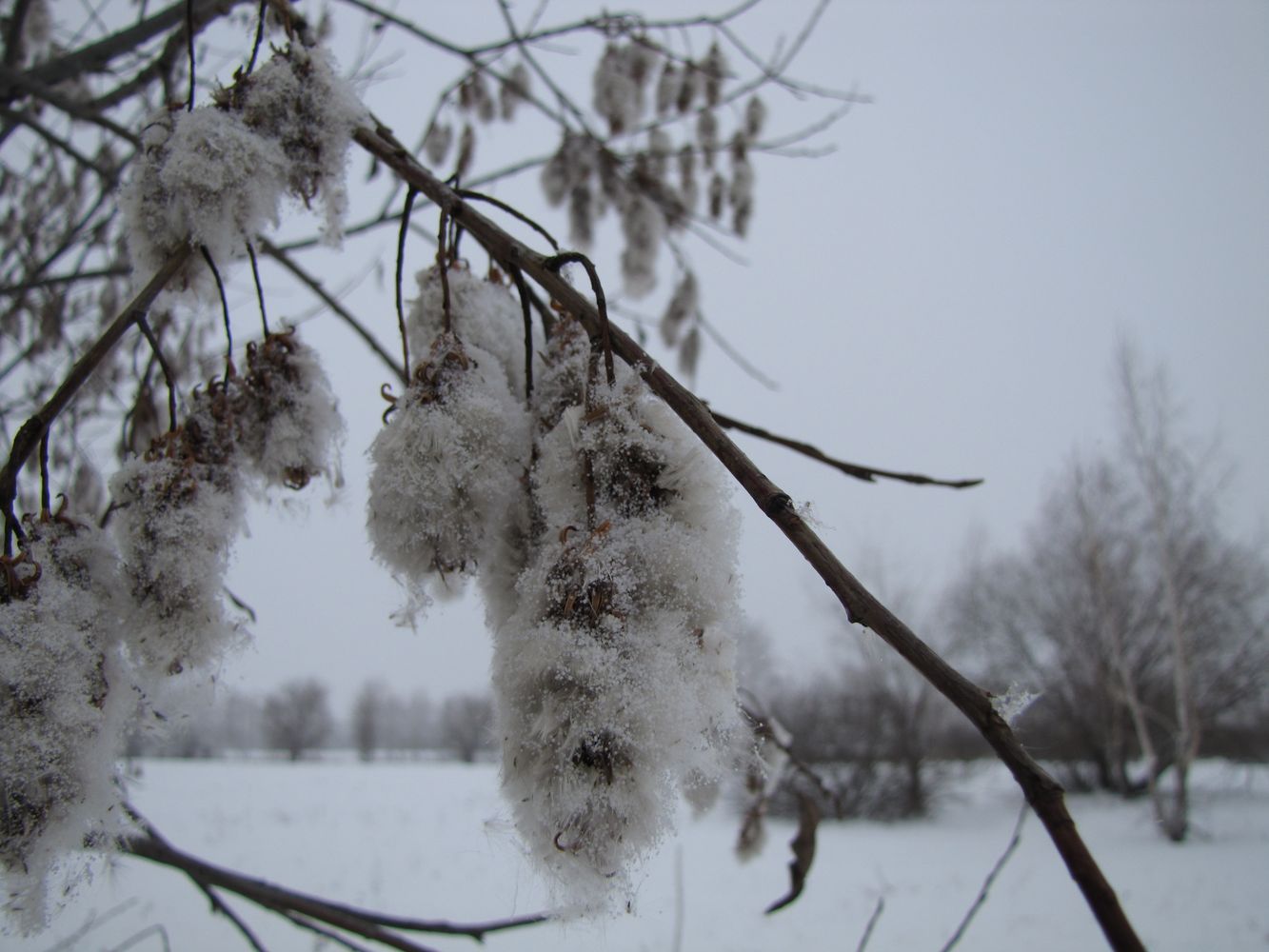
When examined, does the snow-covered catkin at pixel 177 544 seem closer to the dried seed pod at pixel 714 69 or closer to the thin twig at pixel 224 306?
the thin twig at pixel 224 306

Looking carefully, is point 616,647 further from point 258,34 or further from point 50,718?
point 258,34

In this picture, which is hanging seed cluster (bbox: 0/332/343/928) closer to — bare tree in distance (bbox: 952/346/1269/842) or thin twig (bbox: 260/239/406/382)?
thin twig (bbox: 260/239/406/382)

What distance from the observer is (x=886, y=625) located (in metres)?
0.43

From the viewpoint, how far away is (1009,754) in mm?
390

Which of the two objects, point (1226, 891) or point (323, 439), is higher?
point (323, 439)

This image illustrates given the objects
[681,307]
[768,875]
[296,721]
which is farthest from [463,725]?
[681,307]

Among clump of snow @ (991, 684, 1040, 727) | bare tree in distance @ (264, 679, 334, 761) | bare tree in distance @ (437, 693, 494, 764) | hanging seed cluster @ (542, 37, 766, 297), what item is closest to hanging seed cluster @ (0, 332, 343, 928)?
clump of snow @ (991, 684, 1040, 727)

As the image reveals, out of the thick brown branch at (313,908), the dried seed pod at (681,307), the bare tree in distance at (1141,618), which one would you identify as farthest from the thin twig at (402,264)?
the bare tree in distance at (1141,618)

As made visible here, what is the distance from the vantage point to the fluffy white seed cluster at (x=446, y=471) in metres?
0.63

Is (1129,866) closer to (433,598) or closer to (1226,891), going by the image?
(1226,891)

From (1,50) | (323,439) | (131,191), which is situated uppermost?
(1,50)

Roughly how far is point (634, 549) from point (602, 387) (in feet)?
0.43

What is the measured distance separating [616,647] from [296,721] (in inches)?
1010

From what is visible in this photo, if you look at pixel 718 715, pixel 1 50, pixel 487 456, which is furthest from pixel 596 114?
pixel 718 715
